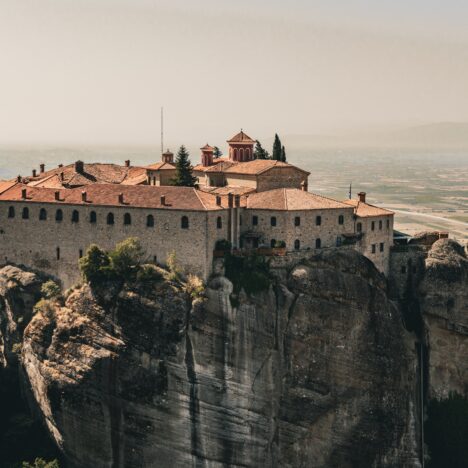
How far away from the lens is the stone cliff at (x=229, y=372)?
62.6 m

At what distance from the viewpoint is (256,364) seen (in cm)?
6341

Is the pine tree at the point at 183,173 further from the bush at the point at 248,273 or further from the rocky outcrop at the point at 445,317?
the rocky outcrop at the point at 445,317

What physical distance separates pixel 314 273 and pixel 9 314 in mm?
26097

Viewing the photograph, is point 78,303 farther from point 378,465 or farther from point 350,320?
point 378,465

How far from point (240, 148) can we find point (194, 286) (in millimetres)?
24464

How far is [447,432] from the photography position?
72.8m

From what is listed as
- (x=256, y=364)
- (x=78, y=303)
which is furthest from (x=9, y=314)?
(x=256, y=364)

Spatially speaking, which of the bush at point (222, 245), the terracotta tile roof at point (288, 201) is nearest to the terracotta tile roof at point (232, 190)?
the terracotta tile roof at point (288, 201)

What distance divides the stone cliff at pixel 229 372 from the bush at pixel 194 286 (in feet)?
1.59

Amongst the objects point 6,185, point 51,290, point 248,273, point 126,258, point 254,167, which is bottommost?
point 51,290

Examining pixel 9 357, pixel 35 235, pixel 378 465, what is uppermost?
pixel 35 235

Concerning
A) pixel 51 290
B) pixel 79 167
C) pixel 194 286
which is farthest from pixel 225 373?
pixel 79 167

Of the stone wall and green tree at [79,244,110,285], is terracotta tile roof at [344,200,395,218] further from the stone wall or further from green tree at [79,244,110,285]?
green tree at [79,244,110,285]

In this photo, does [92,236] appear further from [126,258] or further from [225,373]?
[225,373]
